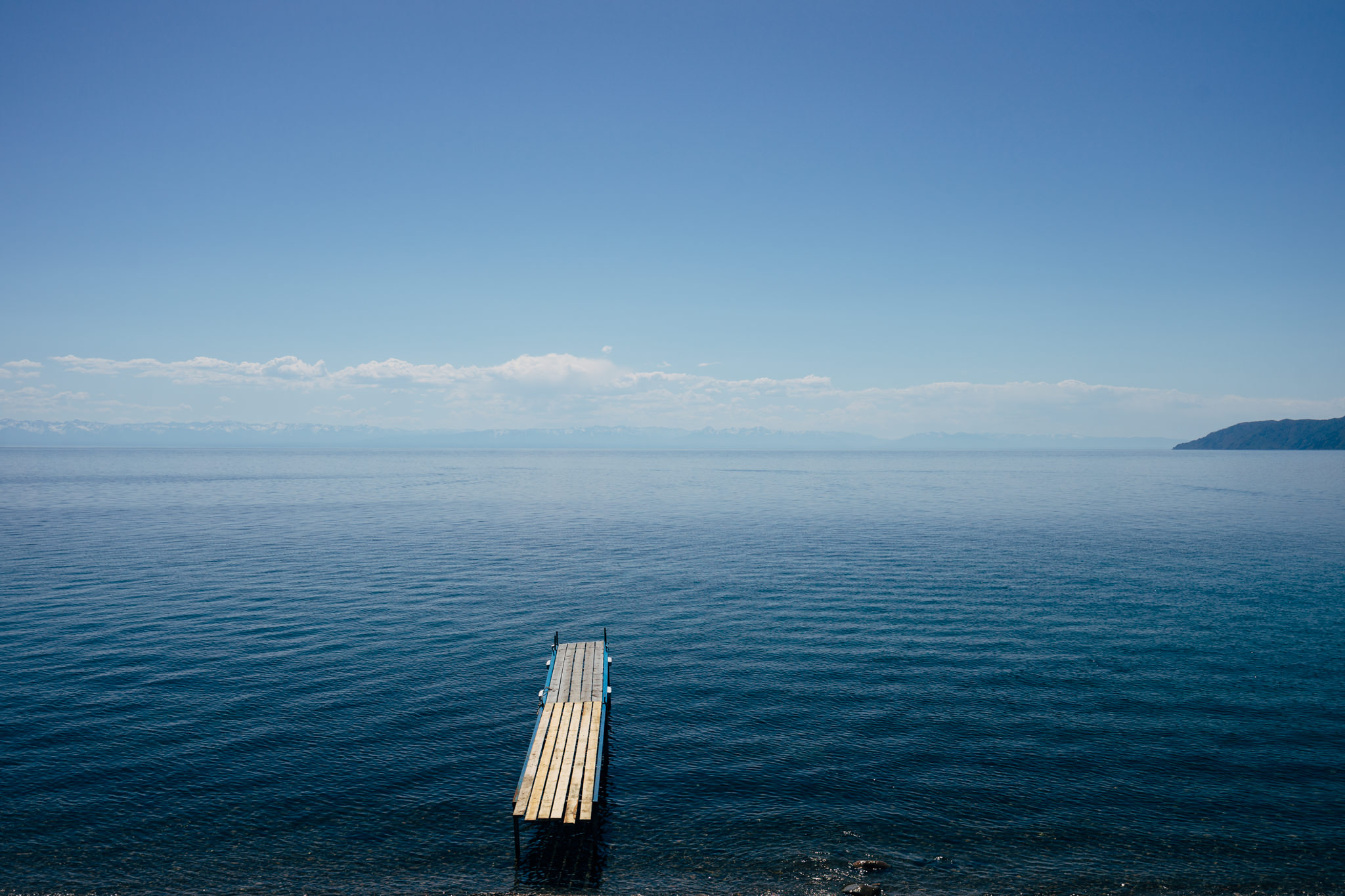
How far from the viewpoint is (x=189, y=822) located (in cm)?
2156

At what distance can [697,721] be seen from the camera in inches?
1131

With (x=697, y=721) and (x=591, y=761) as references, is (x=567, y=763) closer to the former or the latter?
(x=591, y=761)

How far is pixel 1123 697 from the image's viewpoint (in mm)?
30797

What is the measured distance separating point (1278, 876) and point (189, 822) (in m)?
32.9

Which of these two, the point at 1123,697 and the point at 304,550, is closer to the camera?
the point at 1123,697

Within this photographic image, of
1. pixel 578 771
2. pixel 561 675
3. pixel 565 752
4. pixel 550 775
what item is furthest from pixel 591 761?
pixel 561 675

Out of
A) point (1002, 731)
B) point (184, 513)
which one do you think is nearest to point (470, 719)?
point (1002, 731)

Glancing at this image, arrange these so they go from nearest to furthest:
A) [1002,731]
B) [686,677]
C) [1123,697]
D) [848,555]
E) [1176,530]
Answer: [1002,731] → [1123,697] → [686,677] → [848,555] → [1176,530]

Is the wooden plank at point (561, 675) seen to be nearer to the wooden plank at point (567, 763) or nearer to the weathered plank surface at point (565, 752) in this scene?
the weathered plank surface at point (565, 752)

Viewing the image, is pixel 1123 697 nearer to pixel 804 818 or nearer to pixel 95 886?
pixel 804 818

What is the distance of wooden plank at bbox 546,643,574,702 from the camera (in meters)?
27.6

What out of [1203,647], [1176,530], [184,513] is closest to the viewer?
[1203,647]

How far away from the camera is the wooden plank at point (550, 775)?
1934cm

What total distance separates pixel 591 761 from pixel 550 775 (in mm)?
1452
